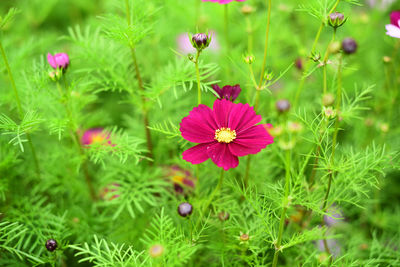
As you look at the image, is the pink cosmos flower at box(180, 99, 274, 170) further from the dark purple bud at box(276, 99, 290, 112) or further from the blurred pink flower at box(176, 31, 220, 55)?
the blurred pink flower at box(176, 31, 220, 55)

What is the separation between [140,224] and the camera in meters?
0.97

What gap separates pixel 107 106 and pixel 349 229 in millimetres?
976

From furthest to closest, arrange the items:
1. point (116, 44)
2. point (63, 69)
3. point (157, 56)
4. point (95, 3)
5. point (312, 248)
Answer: point (95, 3), point (157, 56), point (116, 44), point (312, 248), point (63, 69)

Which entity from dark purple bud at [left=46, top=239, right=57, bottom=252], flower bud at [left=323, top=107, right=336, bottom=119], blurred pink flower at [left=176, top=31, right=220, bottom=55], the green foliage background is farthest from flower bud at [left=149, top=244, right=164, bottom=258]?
blurred pink flower at [left=176, top=31, right=220, bottom=55]

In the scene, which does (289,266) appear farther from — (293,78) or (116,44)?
(293,78)

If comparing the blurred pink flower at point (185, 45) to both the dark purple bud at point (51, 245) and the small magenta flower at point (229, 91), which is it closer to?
the small magenta flower at point (229, 91)

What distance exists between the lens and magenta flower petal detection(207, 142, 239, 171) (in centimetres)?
71

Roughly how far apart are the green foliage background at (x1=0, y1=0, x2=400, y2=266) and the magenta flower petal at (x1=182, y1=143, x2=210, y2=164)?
0.06 metres

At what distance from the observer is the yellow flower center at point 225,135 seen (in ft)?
2.51

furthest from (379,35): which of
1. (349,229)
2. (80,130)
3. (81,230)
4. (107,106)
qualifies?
(81,230)

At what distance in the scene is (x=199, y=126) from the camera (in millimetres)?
770

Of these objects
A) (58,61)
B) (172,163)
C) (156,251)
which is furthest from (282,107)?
(172,163)

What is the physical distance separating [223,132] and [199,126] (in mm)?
53

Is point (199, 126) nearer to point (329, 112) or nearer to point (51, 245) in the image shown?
point (329, 112)
